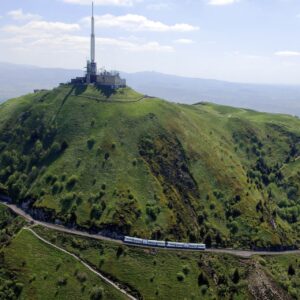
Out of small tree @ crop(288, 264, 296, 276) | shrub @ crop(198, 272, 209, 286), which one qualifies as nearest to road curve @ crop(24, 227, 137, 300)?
shrub @ crop(198, 272, 209, 286)

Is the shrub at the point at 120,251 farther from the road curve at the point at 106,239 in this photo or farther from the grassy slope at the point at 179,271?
the road curve at the point at 106,239

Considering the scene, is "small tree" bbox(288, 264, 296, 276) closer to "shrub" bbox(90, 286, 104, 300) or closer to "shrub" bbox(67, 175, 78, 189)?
"shrub" bbox(90, 286, 104, 300)

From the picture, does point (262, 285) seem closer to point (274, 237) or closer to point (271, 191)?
point (274, 237)

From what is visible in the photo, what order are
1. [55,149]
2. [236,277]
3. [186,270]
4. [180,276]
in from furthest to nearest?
1. [55,149]
2. [236,277]
3. [186,270]
4. [180,276]

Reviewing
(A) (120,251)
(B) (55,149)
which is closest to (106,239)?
(A) (120,251)

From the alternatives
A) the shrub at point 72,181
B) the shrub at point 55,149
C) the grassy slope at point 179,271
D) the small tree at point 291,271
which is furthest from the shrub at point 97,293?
the shrub at point 55,149

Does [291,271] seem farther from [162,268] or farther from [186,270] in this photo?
[162,268]

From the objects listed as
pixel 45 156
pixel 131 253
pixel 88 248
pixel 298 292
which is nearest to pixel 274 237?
pixel 298 292

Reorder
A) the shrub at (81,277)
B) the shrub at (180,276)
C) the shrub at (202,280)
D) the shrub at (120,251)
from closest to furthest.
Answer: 1. the shrub at (81,277)
2. the shrub at (180,276)
3. the shrub at (202,280)
4. the shrub at (120,251)
